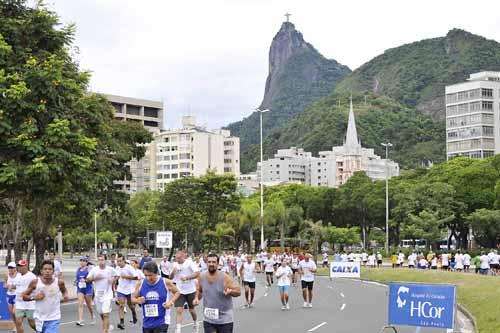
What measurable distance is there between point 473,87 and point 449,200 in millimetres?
72305

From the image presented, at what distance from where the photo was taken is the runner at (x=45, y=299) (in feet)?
43.5

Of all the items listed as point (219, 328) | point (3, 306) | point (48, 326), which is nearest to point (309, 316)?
point (3, 306)

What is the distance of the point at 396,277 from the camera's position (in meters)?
43.2

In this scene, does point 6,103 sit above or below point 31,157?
above

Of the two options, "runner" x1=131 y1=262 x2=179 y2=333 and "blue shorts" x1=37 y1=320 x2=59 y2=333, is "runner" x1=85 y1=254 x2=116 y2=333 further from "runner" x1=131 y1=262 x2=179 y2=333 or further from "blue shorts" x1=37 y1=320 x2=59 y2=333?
"runner" x1=131 y1=262 x2=179 y2=333

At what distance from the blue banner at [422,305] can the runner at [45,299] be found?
6.39 meters

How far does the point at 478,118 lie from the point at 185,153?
54.3m

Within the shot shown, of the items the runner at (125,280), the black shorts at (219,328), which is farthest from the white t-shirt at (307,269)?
the black shorts at (219,328)

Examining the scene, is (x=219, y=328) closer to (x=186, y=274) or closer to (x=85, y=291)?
(x=186, y=274)

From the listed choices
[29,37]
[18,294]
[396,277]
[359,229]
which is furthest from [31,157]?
[359,229]

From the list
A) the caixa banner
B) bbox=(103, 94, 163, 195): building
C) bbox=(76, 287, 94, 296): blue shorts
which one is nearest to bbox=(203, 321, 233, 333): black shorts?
bbox=(76, 287, 94, 296): blue shorts

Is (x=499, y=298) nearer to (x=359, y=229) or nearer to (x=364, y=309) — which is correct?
(x=364, y=309)

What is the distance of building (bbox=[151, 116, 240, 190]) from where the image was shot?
16500cm

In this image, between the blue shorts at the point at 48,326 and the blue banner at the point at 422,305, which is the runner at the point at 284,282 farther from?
the blue shorts at the point at 48,326
